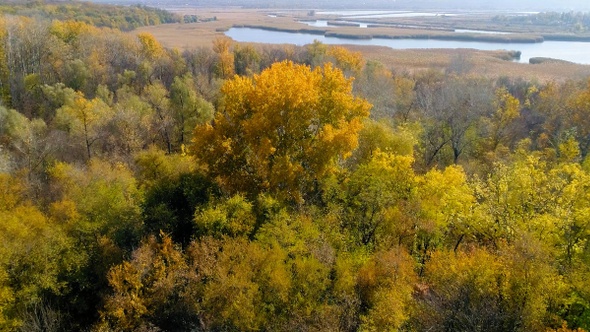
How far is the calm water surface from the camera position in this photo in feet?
315

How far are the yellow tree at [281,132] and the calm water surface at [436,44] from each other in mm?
78748

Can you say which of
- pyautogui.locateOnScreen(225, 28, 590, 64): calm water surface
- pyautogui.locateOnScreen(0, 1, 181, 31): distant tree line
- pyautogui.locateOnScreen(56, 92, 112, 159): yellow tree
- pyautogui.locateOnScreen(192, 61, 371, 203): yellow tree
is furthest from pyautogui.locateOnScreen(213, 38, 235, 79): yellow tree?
pyautogui.locateOnScreen(225, 28, 590, 64): calm water surface

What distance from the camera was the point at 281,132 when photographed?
2766 centimetres

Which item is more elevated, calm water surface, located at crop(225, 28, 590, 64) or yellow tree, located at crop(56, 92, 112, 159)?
calm water surface, located at crop(225, 28, 590, 64)

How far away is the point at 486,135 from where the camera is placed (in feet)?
154

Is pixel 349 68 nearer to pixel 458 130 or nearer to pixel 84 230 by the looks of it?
pixel 458 130

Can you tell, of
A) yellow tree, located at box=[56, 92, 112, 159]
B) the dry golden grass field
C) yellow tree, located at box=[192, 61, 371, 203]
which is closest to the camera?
yellow tree, located at box=[192, 61, 371, 203]

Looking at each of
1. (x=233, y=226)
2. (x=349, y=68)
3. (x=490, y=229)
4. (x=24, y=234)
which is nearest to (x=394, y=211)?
(x=490, y=229)

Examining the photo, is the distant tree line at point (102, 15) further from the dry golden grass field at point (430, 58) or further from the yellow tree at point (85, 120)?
the yellow tree at point (85, 120)

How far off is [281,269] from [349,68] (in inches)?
1962

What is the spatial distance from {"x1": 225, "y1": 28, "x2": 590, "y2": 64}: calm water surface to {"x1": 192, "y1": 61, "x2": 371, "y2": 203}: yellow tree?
7875cm

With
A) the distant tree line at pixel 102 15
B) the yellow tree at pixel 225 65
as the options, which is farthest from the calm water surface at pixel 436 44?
the yellow tree at pixel 225 65

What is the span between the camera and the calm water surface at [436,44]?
96062 millimetres

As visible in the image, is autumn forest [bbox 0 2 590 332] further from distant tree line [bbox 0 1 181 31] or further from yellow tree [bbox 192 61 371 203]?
distant tree line [bbox 0 1 181 31]
